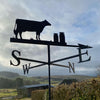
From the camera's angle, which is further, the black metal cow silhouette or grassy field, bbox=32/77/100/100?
grassy field, bbox=32/77/100/100

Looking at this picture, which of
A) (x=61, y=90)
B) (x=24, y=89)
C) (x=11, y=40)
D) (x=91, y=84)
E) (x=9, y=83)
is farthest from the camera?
(x=9, y=83)

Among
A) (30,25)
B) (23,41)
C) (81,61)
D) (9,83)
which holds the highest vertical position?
(30,25)

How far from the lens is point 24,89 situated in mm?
34000

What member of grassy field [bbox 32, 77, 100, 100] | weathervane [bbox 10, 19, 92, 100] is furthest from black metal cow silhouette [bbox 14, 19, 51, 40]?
grassy field [bbox 32, 77, 100, 100]

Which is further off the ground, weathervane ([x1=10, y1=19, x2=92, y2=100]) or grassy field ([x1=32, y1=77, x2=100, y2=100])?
weathervane ([x1=10, y1=19, x2=92, y2=100])

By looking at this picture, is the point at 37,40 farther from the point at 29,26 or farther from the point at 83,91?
the point at 83,91

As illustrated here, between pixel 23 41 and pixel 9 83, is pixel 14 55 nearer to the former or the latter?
pixel 23 41

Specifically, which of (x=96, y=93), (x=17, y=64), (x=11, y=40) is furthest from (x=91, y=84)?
(x=11, y=40)

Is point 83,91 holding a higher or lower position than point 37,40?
lower

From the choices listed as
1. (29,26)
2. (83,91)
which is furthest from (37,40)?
(83,91)

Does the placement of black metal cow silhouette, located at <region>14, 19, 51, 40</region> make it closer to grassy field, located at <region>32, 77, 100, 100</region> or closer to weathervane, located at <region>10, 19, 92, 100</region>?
weathervane, located at <region>10, 19, 92, 100</region>

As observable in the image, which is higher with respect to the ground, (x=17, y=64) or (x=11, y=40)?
(x=11, y=40)

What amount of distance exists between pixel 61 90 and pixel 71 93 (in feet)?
2.84

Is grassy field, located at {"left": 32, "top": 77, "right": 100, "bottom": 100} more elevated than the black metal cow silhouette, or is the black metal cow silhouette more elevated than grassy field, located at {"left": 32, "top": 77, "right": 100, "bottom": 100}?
the black metal cow silhouette
